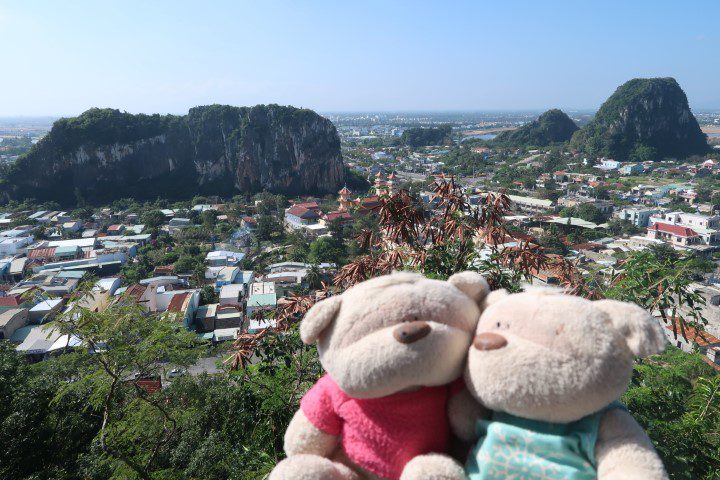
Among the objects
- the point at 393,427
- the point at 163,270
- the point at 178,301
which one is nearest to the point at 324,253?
the point at 163,270

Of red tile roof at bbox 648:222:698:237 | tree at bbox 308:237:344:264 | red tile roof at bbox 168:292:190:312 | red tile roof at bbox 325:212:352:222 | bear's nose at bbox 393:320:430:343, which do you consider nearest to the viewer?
bear's nose at bbox 393:320:430:343

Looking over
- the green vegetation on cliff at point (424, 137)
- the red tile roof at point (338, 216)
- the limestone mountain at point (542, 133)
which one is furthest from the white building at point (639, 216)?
the green vegetation on cliff at point (424, 137)

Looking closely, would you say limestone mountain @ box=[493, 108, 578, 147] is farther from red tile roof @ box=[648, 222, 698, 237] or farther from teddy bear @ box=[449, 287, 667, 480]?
teddy bear @ box=[449, 287, 667, 480]

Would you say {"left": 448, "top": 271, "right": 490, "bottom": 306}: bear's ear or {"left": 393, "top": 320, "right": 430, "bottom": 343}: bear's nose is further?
{"left": 448, "top": 271, "right": 490, "bottom": 306}: bear's ear

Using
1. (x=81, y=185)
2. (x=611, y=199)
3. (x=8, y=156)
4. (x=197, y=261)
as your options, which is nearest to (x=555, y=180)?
(x=611, y=199)

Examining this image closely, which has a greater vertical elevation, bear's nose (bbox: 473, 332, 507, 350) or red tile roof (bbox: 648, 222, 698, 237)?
bear's nose (bbox: 473, 332, 507, 350)

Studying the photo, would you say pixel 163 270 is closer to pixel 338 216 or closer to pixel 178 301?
pixel 178 301

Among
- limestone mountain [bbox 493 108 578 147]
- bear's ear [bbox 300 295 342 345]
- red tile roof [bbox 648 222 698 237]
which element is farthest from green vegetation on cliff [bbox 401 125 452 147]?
bear's ear [bbox 300 295 342 345]
